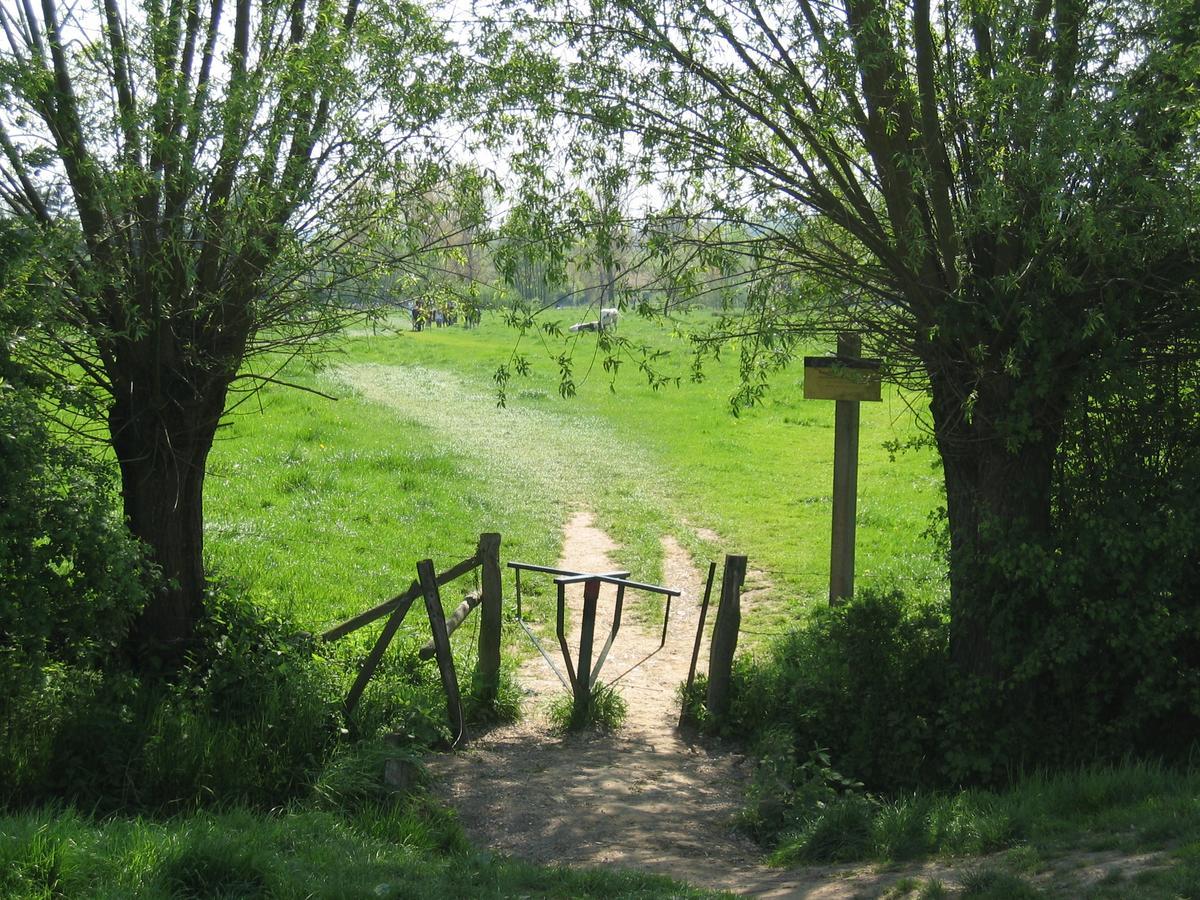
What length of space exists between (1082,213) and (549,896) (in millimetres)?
4613

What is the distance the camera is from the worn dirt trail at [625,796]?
20.7 ft

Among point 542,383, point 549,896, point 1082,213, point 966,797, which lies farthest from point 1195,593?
point 542,383

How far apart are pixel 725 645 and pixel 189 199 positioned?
17.0 ft

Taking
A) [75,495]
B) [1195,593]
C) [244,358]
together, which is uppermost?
[244,358]

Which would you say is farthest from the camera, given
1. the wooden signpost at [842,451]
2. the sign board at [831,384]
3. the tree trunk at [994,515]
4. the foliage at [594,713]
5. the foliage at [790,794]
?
the wooden signpost at [842,451]

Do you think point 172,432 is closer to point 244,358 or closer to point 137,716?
point 244,358

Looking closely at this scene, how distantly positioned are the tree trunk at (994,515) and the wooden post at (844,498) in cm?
198

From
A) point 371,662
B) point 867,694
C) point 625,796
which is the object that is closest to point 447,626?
point 371,662

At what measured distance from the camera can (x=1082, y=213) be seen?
6359 mm

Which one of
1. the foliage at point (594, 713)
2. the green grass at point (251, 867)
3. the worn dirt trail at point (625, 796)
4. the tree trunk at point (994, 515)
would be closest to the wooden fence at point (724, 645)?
the worn dirt trail at point (625, 796)

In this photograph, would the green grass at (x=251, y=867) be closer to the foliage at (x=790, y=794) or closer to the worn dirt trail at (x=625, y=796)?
the worn dirt trail at (x=625, y=796)

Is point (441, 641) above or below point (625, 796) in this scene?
above

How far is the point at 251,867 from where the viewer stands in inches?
200

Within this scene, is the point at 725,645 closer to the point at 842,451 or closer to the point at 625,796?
the point at 625,796
